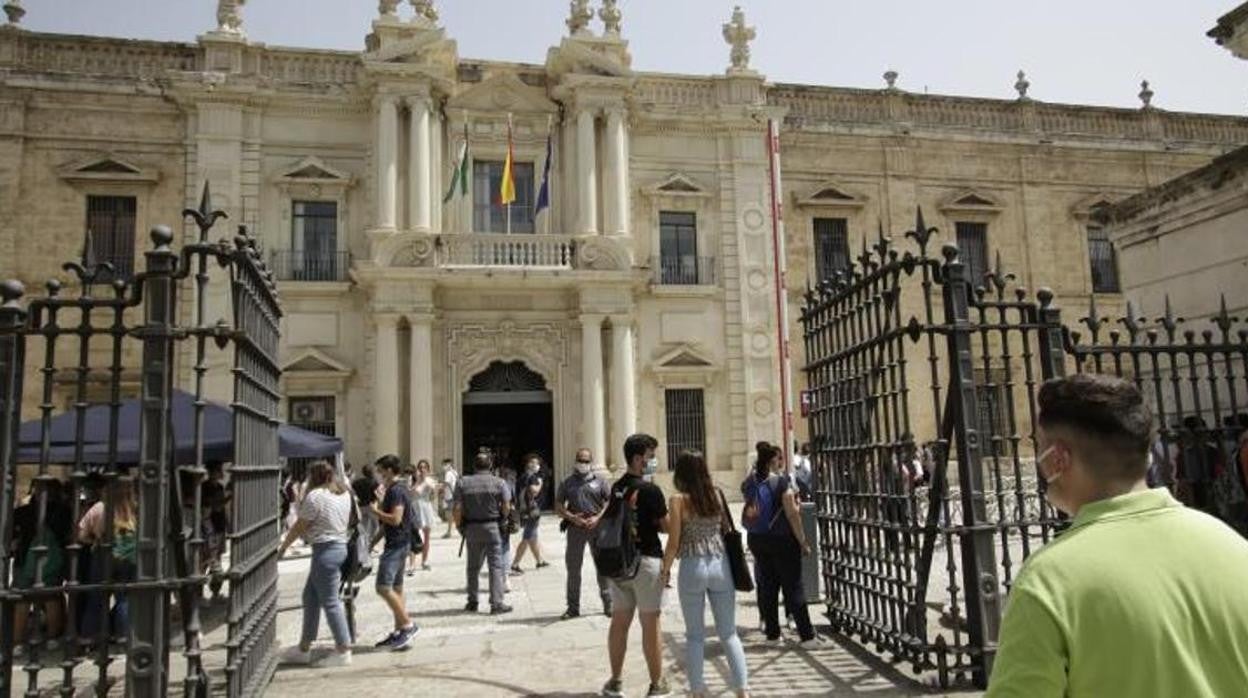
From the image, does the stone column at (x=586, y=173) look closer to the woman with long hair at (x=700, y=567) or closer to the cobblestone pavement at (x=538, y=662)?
the cobblestone pavement at (x=538, y=662)

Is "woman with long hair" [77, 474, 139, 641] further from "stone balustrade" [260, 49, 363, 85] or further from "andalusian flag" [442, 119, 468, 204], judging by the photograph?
"stone balustrade" [260, 49, 363, 85]

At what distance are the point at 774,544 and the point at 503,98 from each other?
16257 millimetres

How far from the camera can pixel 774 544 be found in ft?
22.8

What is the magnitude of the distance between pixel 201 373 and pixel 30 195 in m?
17.2

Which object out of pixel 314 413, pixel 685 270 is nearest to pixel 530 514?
pixel 314 413

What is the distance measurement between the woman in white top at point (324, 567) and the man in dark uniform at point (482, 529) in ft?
6.72

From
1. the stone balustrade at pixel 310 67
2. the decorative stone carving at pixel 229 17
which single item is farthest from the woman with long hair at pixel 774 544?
the decorative stone carving at pixel 229 17

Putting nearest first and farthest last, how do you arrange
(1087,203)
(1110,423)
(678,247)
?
(1110,423)
(678,247)
(1087,203)

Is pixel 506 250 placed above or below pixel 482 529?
above

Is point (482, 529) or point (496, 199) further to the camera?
point (496, 199)

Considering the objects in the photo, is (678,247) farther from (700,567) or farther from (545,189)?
(700,567)

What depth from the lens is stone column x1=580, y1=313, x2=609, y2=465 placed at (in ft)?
63.5

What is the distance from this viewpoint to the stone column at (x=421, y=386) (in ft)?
60.8

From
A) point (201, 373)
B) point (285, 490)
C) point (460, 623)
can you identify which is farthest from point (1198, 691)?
Answer: point (285, 490)
